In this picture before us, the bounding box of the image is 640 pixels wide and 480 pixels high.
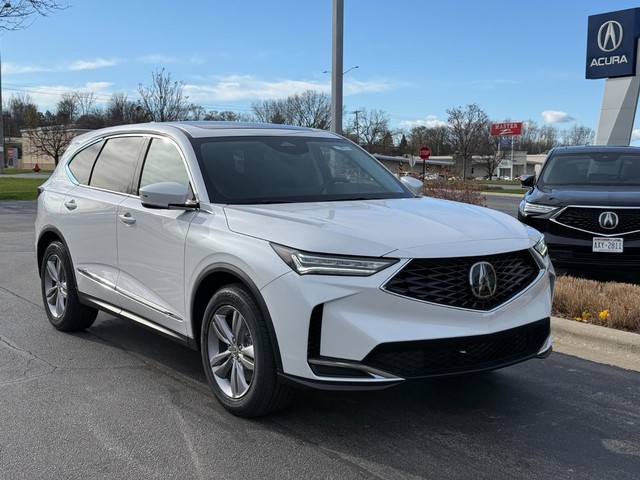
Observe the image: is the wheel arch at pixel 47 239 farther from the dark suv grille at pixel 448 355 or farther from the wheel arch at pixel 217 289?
the dark suv grille at pixel 448 355

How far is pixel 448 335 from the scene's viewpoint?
3.34m

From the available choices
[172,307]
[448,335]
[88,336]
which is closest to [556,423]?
[448,335]

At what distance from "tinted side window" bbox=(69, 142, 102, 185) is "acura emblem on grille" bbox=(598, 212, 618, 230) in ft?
18.2

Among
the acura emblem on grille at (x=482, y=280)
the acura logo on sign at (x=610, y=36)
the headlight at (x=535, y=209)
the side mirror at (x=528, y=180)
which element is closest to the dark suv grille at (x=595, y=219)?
the headlight at (x=535, y=209)

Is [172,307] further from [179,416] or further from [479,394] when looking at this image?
[479,394]

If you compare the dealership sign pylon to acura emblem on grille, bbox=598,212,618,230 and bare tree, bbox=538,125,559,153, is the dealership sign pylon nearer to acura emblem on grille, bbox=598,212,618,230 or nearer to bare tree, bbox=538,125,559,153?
acura emblem on grille, bbox=598,212,618,230

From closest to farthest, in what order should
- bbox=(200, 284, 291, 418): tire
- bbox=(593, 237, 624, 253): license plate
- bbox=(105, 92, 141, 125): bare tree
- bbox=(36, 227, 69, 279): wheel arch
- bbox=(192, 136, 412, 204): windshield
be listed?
bbox=(200, 284, 291, 418): tire → bbox=(192, 136, 412, 204): windshield → bbox=(36, 227, 69, 279): wheel arch → bbox=(593, 237, 624, 253): license plate → bbox=(105, 92, 141, 125): bare tree

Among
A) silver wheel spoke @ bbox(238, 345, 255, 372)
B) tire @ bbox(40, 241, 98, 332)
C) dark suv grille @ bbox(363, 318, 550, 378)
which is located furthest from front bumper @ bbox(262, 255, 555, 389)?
tire @ bbox(40, 241, 98, 332)

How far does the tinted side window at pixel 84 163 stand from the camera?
5766mm

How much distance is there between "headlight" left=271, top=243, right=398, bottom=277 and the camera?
3303 mm

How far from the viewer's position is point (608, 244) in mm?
7480

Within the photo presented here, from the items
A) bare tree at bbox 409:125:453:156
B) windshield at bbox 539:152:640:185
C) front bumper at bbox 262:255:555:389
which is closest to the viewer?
front bumper at bbox 262:255:555:389

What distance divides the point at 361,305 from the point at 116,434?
1623 millimetres

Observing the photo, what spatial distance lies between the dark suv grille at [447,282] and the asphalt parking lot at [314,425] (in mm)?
796
